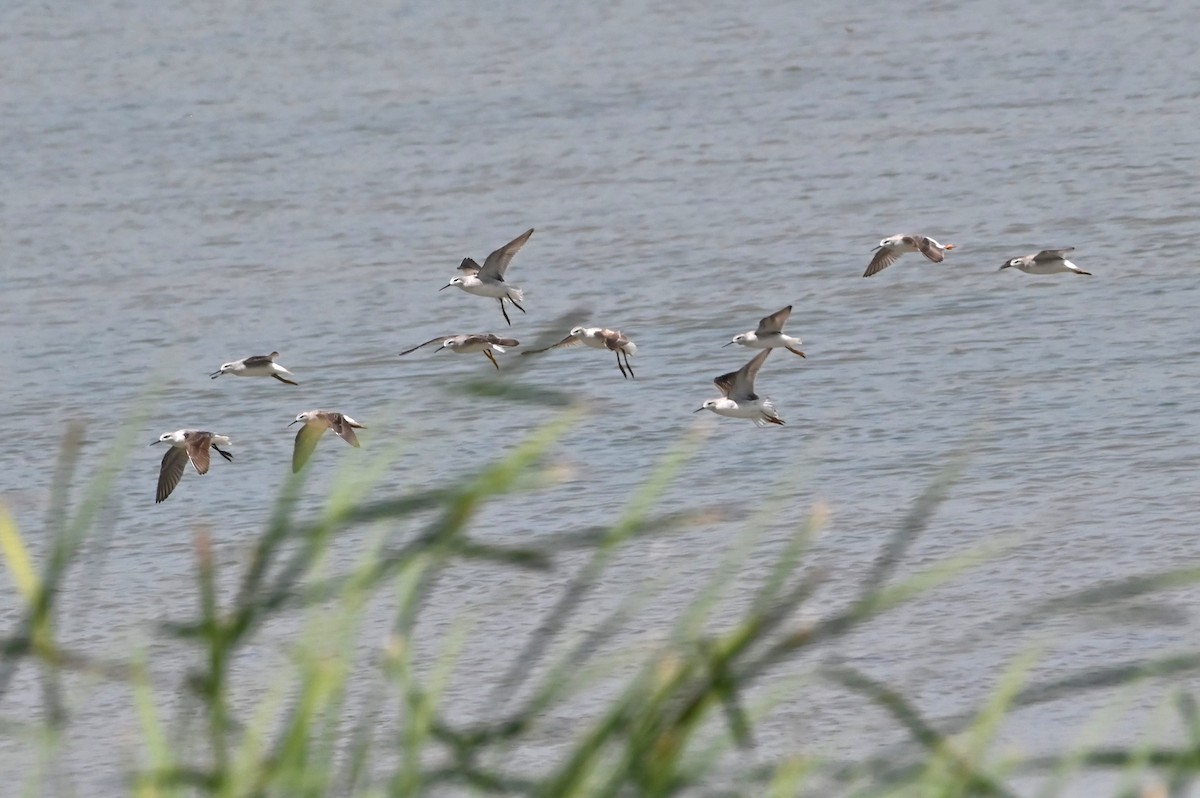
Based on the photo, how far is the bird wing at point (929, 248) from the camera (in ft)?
42.7

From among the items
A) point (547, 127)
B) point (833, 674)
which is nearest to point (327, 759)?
point (833, 674)

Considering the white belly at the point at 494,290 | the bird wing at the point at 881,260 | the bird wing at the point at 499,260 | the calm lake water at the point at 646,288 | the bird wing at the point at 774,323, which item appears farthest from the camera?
the bird wing at the point at 881,260

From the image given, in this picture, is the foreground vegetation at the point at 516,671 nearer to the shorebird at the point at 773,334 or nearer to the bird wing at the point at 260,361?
the shorebird at the point at 773,334

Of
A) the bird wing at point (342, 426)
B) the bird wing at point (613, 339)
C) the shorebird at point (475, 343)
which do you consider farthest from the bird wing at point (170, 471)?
the bird wing at point (613, 339)

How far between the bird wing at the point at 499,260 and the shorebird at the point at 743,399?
6.17 ft

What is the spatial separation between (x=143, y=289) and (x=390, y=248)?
192 centimetres

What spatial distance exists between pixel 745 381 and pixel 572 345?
5.35 ft

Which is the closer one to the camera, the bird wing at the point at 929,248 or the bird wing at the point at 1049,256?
the bird wing at the point at 1049,256

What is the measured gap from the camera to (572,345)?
11859 mm

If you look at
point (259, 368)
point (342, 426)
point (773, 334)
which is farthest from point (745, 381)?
point (259, 368)

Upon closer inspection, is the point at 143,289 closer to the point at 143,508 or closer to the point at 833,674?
the point at 143,508

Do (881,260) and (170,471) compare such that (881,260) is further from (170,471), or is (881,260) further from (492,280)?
(170,471)

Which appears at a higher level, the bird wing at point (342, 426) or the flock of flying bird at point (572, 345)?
the bird wing at point (342, 426)

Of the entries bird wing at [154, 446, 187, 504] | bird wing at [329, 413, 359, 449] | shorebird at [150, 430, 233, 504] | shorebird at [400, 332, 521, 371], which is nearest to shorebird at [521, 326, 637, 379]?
shorebird at [400, 332, 521, 371]
